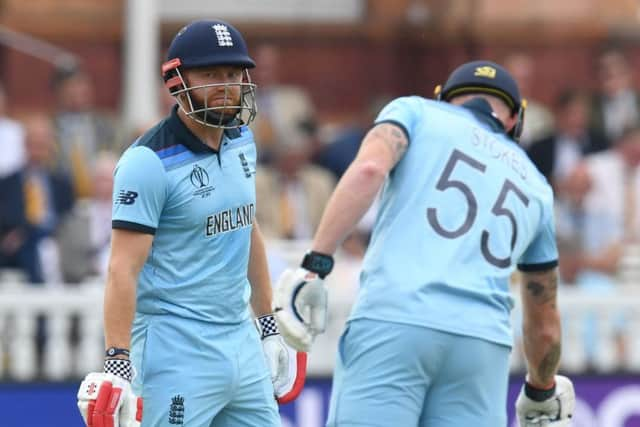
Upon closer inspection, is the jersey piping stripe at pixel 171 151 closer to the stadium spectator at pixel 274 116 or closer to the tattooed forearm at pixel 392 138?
the tattooed forearm at pixel 392 138

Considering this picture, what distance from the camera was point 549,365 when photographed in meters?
6.48

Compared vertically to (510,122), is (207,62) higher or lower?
higher

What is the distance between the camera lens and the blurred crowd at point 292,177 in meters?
10.7

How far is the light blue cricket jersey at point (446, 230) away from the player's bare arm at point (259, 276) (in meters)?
0.48

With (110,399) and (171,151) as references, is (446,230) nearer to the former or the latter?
(171,151)

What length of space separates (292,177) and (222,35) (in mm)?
5776

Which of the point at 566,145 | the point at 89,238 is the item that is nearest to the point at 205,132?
the point at 89,238

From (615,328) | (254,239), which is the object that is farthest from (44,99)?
(254,239)

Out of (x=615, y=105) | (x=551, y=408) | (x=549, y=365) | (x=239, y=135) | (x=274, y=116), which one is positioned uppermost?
(x=239, y=135)

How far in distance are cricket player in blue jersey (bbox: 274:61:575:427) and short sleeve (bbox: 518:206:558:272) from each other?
0.64 feet

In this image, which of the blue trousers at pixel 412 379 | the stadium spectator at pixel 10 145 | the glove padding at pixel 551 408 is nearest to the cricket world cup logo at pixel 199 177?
the blue trousers at pixel 412 379

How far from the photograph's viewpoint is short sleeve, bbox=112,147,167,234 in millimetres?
5590

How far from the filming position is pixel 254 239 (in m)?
6.21

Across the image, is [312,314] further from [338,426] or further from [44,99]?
[44,99]
